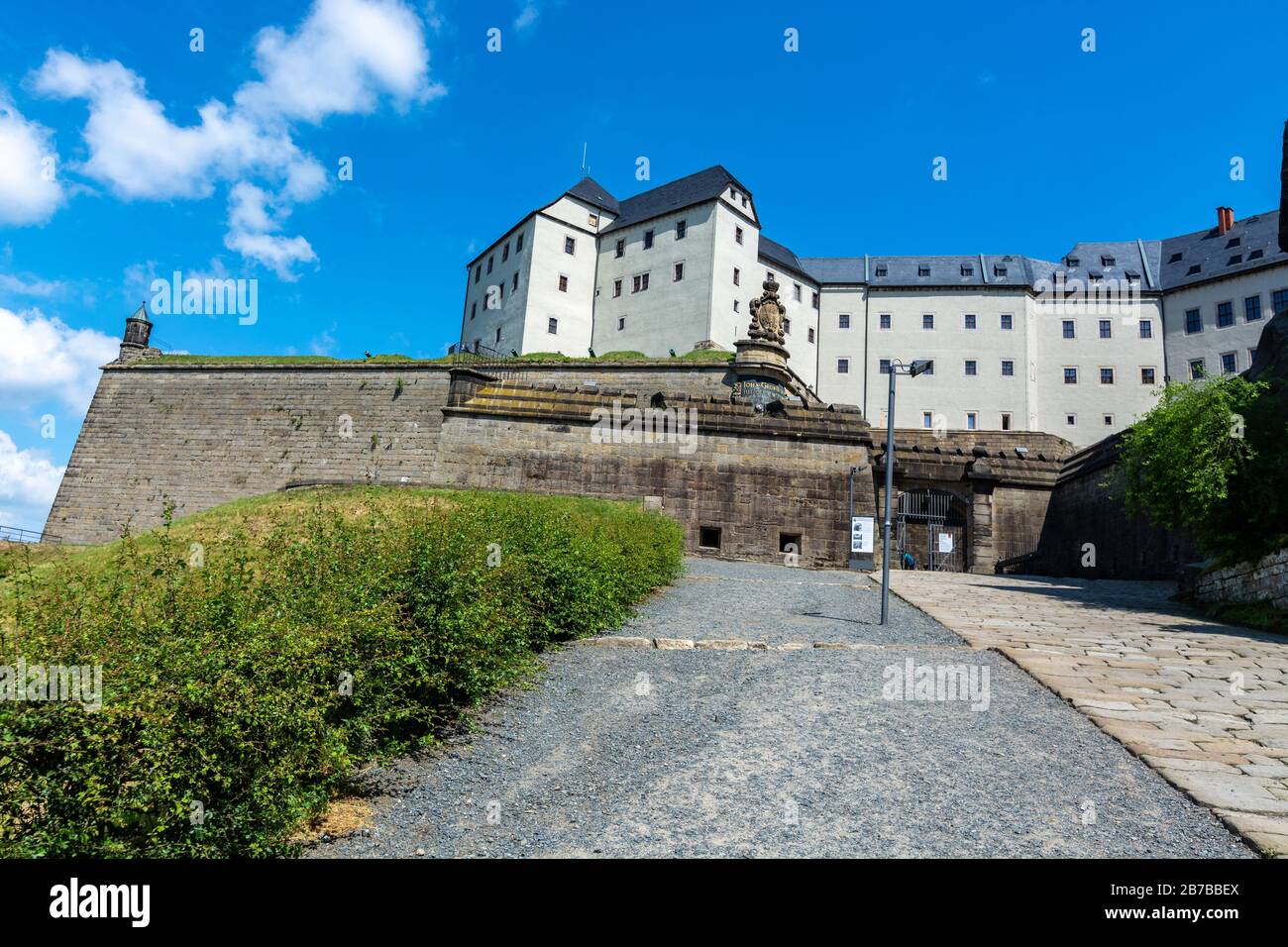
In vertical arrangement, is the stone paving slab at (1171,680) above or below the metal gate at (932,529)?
below

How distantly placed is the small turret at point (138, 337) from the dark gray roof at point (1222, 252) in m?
66.7

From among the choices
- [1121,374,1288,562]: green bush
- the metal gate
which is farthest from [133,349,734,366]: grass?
[1121,374,1288,562]: green bush

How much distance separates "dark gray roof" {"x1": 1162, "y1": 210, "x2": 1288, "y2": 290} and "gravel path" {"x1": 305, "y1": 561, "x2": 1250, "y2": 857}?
187 feet

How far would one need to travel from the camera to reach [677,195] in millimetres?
55750

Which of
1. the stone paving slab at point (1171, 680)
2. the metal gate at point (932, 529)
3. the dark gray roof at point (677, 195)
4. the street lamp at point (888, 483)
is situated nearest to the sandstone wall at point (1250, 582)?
the stone paving slab at point (1171, 680)

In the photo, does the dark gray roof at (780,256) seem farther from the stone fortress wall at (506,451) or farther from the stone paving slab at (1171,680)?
the stone paving slab at (1171,680)

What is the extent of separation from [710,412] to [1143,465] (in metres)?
12.0

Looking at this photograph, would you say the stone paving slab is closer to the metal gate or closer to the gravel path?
the gravel path

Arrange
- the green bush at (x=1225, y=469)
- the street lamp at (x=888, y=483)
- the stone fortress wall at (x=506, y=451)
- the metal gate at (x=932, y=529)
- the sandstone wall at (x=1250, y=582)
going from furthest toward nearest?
the metal gate at (x=932, y=529), the stone fortress wall at (x=506, y=451), the green bush at (x=1225, y=469), the sandstone wall at (x=1250, y=582), the street lamp at (x=888, y=483)

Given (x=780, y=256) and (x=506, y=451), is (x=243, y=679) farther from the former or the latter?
(x=780, y=256)

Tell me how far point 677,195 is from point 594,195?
9093 mm

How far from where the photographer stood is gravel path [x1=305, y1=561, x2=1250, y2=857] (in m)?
4.50

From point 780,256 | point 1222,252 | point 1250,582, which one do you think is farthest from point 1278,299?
point 1250,582

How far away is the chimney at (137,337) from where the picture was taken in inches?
1660
